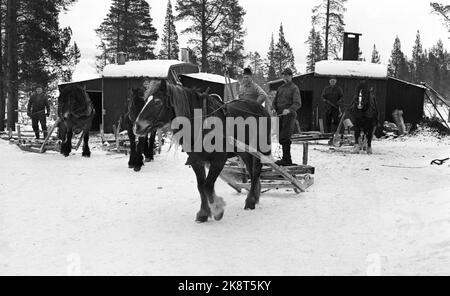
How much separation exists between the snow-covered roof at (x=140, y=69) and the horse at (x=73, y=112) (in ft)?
25.0

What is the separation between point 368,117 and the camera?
13.5 meters

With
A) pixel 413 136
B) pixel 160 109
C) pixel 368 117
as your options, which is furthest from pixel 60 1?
pixel 160 109

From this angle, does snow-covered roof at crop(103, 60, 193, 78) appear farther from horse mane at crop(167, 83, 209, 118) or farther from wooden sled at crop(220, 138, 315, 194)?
horse mane at crop(167, 83, 209, 118)


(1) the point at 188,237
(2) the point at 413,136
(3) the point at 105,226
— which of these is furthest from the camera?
(2) the point at 413,136

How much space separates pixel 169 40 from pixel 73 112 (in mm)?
35950

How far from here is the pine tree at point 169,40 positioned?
46188 millimetres

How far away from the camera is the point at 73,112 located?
12.5m

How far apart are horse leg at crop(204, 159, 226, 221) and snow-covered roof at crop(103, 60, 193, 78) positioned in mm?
14830

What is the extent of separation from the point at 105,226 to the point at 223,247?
1779mm

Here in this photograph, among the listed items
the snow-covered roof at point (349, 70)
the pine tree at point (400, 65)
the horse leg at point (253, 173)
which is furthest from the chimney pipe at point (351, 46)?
the pine tree at point (400, 65)

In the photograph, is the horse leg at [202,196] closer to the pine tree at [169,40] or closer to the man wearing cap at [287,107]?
the man wearing cap at [287,107]

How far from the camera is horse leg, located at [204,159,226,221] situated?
5.79 metres
